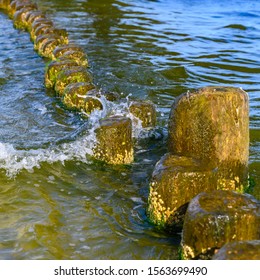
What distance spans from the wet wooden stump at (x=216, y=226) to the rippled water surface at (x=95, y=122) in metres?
0.59

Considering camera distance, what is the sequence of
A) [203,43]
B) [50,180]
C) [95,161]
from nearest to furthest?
1. [50,180]
2. [95,161]
3. [203,43]

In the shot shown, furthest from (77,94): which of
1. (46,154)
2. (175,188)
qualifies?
(175,188)

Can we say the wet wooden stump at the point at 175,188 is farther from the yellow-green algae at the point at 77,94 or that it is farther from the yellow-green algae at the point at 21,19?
the yellow-green algae at the point at 21,19

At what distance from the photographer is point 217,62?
12.1 metres

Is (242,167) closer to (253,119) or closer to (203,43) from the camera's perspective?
(253,119)

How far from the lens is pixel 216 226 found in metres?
4.23

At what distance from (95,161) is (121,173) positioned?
16.5 inches

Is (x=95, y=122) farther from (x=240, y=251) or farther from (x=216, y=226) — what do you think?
(x=240, y=251)

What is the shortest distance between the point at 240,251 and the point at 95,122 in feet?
14.7

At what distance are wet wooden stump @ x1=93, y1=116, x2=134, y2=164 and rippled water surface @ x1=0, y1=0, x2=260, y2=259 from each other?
143 mm

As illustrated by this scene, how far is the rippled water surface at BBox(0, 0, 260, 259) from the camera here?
16.9ft

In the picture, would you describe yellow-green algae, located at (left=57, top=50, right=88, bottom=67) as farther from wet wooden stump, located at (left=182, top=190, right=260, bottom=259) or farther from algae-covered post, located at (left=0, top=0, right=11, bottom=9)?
algae-covered post, located at (left=0, top=0, right=11, bottom=9)
